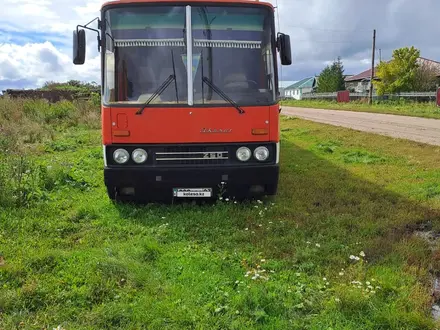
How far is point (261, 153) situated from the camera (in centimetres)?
570

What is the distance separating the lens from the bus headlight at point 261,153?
18.7ft

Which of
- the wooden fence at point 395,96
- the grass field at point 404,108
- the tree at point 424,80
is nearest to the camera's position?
the grass field at point 404,108

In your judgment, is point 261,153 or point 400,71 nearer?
point 261,153

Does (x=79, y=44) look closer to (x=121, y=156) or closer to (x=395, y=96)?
(x=121, y=156)

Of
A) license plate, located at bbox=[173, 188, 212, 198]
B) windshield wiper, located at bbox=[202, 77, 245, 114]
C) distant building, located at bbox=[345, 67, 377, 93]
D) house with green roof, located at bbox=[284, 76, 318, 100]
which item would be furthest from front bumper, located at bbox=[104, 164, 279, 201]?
house with green roof, located at bbox=[284, 76, 318, 100]

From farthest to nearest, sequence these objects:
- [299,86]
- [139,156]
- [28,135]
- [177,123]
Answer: [299,86] → [28,135] → [139,156] → [177,123]

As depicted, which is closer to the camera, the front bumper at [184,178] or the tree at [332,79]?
the front bumper at [184,178]

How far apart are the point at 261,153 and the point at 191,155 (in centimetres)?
98

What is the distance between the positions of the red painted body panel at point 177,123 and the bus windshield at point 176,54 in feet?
0.47

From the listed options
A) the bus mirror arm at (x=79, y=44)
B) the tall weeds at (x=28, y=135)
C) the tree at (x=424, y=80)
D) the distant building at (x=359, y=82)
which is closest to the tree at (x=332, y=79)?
the distant building at (x=359, y=82)

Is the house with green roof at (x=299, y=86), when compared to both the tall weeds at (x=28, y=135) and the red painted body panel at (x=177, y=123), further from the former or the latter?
the red painted body panel at (x=177, y=123)

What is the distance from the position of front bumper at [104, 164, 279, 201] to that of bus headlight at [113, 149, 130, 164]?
0.35 ft

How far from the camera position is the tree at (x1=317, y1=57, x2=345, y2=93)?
68750mm

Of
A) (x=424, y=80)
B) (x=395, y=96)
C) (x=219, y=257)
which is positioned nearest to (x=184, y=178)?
(x=219, y=257)
